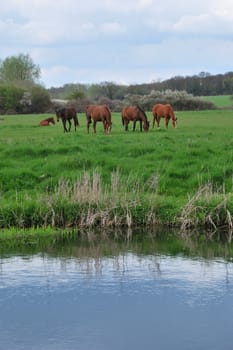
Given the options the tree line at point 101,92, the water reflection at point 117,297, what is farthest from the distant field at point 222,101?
the water reflection at point 117,297

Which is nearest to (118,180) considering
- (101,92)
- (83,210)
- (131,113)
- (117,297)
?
(83,210)

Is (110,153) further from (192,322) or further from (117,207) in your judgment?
(192,322)

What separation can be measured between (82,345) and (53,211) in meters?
6.74

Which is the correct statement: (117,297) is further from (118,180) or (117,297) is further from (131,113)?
(131,113)

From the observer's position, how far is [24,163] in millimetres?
20500

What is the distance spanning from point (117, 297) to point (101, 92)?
217 feet

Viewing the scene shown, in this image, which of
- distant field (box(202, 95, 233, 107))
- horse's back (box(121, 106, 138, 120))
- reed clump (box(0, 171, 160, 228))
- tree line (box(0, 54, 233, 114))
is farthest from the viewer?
distant field (box(202, 95, 233, 107))

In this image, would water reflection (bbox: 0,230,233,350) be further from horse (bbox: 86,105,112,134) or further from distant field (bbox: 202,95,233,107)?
distant field (bbox: 202,95,233,107)

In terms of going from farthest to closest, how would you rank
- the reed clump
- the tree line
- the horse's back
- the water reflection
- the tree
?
1. the tree
2. the tree line
3. the horse's back
4. the reed clump
5. the water reflection

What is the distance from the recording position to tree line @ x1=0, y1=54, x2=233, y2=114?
176ft

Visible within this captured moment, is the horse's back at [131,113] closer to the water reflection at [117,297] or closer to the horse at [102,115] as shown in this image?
the horse at [102,115]

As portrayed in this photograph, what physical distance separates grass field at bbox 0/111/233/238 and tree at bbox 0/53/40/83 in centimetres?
5562

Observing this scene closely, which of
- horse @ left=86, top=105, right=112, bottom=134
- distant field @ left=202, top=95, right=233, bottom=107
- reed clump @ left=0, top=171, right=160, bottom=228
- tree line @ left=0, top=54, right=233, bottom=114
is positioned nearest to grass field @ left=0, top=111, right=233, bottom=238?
reed clump @ left=0, top=171, right=160, bottom=228

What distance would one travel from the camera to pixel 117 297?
10.6 m
